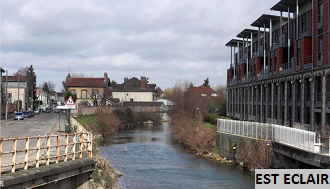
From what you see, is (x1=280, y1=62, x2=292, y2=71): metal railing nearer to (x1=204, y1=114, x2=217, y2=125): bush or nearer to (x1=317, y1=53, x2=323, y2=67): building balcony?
(x1=317, y1=53, x2=323, y2=67): building balcony

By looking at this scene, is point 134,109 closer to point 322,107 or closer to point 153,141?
point 153,141

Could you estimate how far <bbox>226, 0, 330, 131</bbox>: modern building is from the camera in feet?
111

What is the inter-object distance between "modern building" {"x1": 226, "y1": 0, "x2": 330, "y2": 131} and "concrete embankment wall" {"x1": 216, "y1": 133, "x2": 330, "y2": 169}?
4112mm

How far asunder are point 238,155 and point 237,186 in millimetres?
7929

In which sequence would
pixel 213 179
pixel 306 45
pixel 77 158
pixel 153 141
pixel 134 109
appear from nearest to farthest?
pixel 77 158
pixel 213 179
pixel 306 45
pixel 153 141
pixel 134 109

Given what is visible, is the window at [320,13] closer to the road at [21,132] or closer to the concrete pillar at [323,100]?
the concrete pillar at [323,100]

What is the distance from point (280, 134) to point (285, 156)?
1.90 metres

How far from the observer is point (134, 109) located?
306 ft

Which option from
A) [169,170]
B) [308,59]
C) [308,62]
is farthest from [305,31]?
[169,170]

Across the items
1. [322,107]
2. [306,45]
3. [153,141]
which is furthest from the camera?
[153,141]

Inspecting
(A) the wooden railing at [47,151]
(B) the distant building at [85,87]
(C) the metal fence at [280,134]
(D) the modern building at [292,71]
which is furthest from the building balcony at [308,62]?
(B) the distant building at [85,87]

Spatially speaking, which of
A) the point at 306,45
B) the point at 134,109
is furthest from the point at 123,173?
the point at 134,109

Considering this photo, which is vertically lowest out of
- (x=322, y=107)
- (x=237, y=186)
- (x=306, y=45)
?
(x=237, y=186)

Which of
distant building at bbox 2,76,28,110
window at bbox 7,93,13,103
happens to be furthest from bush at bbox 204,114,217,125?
distant building at bbox 2,76,28,110
